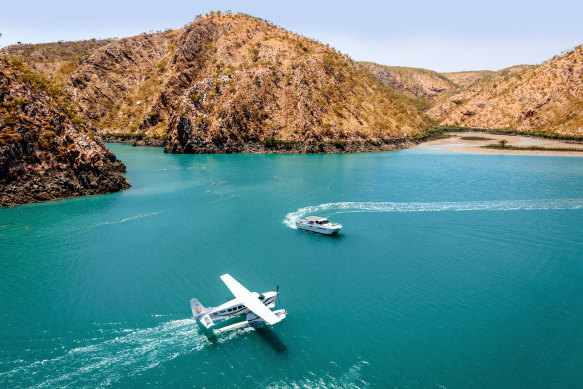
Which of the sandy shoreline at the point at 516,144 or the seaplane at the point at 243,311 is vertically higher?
the sandy shoreline at the point at 516,144

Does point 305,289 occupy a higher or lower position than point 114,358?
higher

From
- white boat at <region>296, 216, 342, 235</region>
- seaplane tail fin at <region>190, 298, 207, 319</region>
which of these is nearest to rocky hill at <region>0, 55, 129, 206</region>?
white boat at <region>296, 216, 342, 235</region>

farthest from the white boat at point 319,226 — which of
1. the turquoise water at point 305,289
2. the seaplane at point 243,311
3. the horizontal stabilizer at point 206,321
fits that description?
the horizontal stabilizer at point 206,321

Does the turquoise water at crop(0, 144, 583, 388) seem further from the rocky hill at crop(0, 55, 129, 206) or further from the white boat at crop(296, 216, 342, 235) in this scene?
the rocky hill at crop(0, 55, 129, 206)

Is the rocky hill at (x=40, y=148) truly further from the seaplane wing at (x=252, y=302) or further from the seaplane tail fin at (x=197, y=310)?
the seaplane tail fin at (x=197, y=310)

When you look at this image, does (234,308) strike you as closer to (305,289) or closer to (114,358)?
(305,289)

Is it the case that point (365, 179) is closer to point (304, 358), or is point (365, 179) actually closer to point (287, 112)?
point (304, 358)

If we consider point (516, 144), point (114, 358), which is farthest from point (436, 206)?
point (516, 144)
